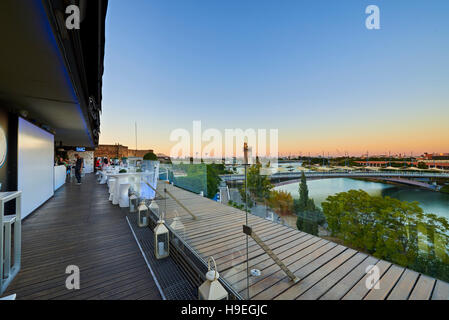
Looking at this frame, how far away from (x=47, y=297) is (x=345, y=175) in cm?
Answer: 1169

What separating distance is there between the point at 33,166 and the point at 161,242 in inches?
195

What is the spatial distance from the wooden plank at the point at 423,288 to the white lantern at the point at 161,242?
2924mm

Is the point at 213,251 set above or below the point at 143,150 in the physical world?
below

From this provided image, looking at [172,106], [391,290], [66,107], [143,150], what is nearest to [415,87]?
[391,290]

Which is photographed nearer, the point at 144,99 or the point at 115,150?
the point at 144,99

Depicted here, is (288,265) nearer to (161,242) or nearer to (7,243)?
(161,242)

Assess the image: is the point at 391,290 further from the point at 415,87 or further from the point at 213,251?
the point at 415,87

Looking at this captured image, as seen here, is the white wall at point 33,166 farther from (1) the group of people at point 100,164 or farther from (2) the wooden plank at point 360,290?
(1) the group of people at point 100,164

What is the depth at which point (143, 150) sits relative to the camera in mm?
25641

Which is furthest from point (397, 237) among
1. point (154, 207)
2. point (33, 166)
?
point (33, 166)

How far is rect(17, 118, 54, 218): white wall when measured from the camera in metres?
4.09

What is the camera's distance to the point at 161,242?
2654 millimetres

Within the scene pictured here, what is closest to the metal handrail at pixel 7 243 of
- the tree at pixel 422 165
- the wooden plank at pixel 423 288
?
the wooden plank at pixel 423 288
